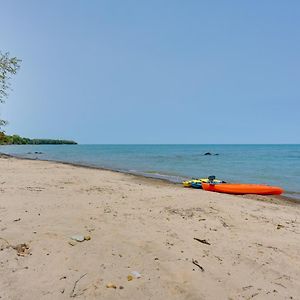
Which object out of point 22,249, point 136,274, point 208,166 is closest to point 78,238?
point 22,249

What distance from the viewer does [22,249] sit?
458cm

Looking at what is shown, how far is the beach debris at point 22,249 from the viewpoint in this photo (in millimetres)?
4463

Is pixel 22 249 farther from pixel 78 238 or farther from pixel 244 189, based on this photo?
pixel 244 189

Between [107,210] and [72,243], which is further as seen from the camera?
[107,210]

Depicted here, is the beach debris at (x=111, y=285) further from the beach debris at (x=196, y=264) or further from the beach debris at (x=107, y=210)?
the beach debris at (x=107, y=210)

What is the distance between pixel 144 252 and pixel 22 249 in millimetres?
1891

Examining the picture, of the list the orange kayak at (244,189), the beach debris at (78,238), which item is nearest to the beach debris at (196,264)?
the beach debris at (78,238)

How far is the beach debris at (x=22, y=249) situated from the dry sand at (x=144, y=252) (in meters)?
0.01

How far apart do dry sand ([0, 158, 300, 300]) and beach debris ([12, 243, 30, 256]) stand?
14 millimetres

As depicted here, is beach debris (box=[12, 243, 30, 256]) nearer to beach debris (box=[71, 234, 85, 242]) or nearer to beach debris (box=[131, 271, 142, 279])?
beach debris (box=[71, 234, 85, 242])

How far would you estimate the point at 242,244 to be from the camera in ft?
17.9

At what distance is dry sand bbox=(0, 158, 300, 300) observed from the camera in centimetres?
374

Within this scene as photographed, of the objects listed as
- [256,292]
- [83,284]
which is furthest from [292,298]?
[83,284]

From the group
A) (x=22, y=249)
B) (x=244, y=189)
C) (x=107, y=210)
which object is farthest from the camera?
(x=244, y=189)
